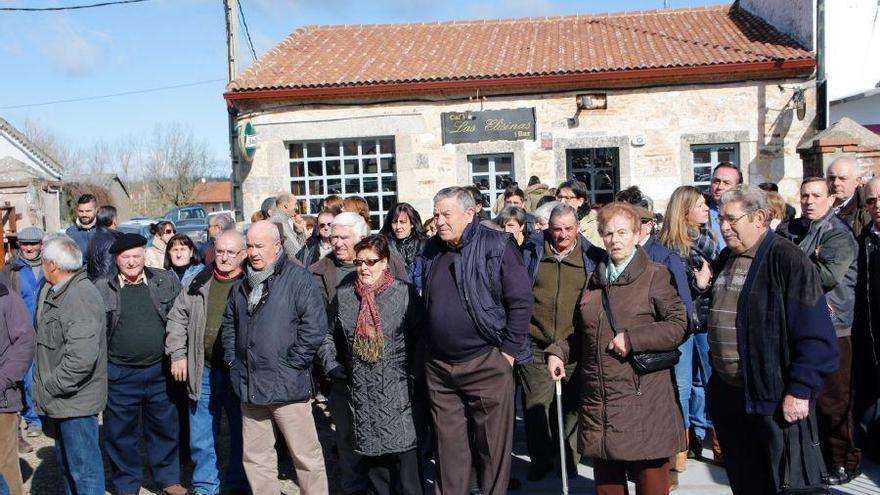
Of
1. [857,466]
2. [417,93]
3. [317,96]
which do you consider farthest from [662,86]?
[857,466]

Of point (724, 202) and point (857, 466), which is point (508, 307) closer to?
point (724, 202)

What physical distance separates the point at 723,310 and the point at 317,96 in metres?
10.7

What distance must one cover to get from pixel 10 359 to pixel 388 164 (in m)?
9.56

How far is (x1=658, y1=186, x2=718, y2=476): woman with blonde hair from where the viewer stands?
17.2 feet

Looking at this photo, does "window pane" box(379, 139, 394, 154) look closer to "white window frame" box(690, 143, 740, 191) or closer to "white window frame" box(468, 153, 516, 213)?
"white window frame" box(468, 153, 516, 213)

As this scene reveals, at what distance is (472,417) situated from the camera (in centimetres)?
471

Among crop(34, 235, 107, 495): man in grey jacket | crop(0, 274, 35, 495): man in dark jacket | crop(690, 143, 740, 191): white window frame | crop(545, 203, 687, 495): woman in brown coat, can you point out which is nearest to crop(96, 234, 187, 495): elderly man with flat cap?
crop(34, 235, 107, 495): man in grey jacket

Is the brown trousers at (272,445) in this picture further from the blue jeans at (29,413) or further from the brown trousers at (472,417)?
the blue jeans at (29,413)

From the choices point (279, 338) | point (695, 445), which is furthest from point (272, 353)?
point (695, 445)

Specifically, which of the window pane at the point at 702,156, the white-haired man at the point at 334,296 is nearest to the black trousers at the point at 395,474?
the white-haired man at the point at 334,296

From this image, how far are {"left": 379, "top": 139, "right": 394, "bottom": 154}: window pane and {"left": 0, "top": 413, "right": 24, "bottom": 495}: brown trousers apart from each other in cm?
950

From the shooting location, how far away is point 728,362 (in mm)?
3863

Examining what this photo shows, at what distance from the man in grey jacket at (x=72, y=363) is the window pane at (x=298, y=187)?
8977 mm

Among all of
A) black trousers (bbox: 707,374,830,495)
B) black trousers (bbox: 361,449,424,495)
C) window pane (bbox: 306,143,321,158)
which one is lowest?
black trousers (bbox: 361,449,424,495)
